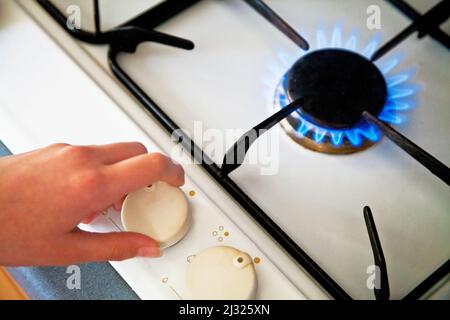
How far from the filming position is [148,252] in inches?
17.5

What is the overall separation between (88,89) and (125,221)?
0.16 meters

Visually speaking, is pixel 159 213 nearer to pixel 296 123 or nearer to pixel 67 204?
pixel 67 204

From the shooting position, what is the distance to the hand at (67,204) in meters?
0.43

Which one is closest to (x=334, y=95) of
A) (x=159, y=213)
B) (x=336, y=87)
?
(x=336, y=87)

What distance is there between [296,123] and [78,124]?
0.22m

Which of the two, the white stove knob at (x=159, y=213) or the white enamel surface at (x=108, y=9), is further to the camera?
the white enamel surface at (x=108, y=9)

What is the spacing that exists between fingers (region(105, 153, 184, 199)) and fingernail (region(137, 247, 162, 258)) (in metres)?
0.05

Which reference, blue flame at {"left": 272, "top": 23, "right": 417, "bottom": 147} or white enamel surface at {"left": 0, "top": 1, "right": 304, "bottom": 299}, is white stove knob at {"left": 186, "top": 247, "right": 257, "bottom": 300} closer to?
white enamel surface at {"left": 0, "top": 1, "right": 304, "bottom": 299}

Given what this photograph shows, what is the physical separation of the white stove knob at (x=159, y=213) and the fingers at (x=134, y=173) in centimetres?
1

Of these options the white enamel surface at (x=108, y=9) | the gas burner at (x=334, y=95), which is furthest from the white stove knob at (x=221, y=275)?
the white enamel surface at (x=108, y=9)

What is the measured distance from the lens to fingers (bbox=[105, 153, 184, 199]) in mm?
441

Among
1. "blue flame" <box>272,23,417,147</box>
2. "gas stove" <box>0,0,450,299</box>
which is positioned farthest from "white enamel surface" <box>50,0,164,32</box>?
"blue flame" <box>272,23,417,147</box>

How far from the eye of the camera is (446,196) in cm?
54

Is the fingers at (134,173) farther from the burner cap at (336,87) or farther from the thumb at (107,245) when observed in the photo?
the burner cap at (336,87)
